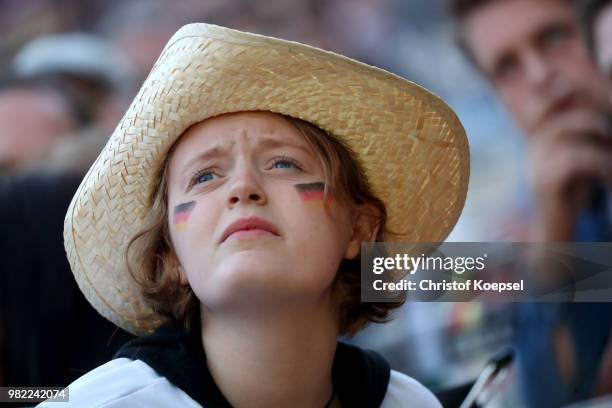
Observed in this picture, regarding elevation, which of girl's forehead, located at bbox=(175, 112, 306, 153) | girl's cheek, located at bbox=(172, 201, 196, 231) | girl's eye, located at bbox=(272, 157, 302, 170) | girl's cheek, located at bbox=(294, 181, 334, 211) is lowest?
girl's cheek, located at bbox=(172, 201, 196, 231)

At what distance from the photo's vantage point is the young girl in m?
2.00

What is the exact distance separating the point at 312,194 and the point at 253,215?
15 cm

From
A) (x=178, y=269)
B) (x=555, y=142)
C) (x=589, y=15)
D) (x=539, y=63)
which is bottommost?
(x=178, y=269)

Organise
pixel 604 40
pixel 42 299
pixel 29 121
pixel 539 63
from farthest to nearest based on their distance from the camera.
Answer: pixel 29 121 → pixel 539 63 → pixel 604 40 → pixel 42 299

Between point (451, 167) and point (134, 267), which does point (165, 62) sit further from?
point (451, 167)

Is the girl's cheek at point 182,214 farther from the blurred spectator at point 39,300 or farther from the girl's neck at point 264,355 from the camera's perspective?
the blurred spectator at point 39,300

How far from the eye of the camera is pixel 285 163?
209 cm

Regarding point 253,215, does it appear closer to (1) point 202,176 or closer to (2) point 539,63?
(1) point 202,176

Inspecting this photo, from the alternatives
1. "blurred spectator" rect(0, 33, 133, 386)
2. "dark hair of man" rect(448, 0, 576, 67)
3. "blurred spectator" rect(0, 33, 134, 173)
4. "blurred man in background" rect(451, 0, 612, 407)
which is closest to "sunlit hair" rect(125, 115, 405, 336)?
"blurred spectator" rect(0, 33, 133, 386)

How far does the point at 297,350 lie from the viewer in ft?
6.85

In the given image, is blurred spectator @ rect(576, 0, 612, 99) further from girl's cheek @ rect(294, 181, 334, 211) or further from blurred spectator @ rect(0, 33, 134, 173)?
blurred spectator @ rect(0, 33, 134, 173)

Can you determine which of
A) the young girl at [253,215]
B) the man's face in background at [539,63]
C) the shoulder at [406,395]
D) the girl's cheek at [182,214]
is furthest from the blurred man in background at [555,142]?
the girl's cheek at [182,214]

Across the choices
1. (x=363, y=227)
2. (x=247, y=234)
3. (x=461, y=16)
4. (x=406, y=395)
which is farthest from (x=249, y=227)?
(x=461, y=16)

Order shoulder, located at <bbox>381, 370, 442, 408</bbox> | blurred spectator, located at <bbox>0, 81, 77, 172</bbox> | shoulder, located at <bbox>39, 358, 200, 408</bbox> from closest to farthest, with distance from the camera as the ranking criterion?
shoulder, located at <bbox>39, 358, 200, 408</bbox> < shoulder, located at <bbox>381, 370, 442, 408</bbox> < blurred spectator, located at <bbox>0, 81, 77, 172</bbox>
